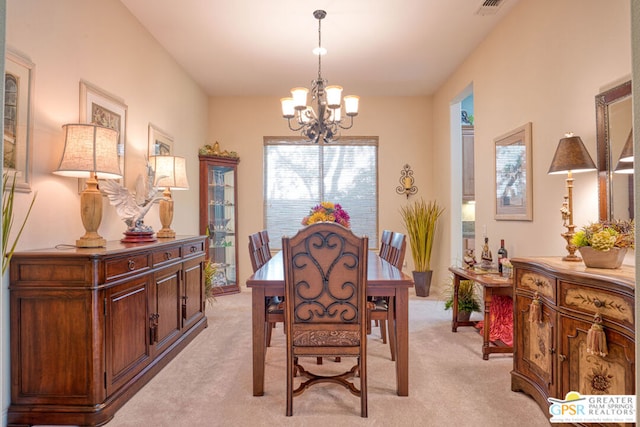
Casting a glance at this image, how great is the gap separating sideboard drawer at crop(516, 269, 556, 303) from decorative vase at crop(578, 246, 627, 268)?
0.20 metres

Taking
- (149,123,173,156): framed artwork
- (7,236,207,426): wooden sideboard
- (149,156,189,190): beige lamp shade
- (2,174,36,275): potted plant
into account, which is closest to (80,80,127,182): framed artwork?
(149,156,189,190): beige lamp shade

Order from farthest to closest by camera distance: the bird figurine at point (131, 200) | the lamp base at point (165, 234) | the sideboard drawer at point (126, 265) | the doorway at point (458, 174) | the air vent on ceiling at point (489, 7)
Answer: the doorway at point (458, 174) → the lamp base at point (165, 234) → the air vent on ceiling at point (489, 7) → the bird figurine at point (131, 200) → the sideboard drawer at point (126, 265)

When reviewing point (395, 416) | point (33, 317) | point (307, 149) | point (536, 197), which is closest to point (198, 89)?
point (307, 149)

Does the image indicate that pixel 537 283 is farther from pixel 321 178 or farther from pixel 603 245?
pixel 321 178

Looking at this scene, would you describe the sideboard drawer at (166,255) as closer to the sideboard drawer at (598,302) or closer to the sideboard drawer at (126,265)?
the sideboard drawer at (126,265)

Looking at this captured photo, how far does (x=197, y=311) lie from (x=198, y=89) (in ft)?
10.6

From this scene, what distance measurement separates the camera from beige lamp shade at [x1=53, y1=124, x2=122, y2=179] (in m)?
2.24

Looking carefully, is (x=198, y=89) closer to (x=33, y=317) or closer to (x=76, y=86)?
(x=76, y=86)

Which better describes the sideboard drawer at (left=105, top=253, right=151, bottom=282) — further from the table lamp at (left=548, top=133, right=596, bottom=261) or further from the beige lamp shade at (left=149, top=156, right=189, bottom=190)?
the table lamp at (left=548, top=133, right=596, bottom=261)

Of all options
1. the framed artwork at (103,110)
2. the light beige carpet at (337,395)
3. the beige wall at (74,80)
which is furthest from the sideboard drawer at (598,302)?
the framed artwork at (103,110)

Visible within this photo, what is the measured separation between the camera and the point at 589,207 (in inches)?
95.4

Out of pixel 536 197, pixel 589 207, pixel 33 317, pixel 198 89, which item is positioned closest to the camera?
pixel 33 317

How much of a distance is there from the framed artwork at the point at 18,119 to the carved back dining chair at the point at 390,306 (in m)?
2.23

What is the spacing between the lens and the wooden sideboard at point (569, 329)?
160cm
